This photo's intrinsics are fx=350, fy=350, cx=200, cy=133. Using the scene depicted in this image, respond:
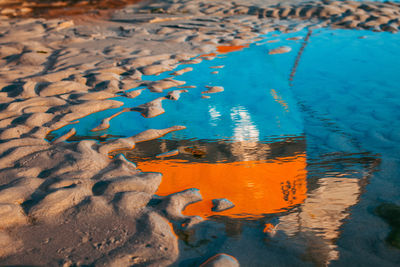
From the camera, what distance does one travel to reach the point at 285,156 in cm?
178

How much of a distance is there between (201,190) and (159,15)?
175 inches

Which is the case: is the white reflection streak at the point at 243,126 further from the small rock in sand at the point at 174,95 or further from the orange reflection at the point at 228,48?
the orange reflection at the point at 228,48

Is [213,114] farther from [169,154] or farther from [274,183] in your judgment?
[274,183]

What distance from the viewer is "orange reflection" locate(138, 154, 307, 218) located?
1404 millimetres

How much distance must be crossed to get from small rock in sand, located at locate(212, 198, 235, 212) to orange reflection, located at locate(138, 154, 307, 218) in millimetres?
19

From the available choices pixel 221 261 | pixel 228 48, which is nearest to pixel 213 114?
pixel 221 261

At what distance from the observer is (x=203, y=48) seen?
12.3ft

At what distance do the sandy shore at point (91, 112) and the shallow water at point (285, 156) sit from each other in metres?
0.10

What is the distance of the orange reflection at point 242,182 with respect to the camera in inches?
55.3

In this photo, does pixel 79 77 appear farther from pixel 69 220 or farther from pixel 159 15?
pixel 159 15

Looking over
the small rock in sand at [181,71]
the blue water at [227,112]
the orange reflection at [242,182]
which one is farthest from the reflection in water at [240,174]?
the small rock in sand at [181,71]

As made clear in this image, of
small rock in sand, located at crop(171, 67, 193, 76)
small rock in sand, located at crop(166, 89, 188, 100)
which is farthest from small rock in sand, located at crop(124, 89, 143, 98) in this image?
small rock in sand, located at crop(171, 67, 193, 76)

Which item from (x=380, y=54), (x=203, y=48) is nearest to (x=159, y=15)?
(x=203, y=48)

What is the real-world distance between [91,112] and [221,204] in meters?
1.31
